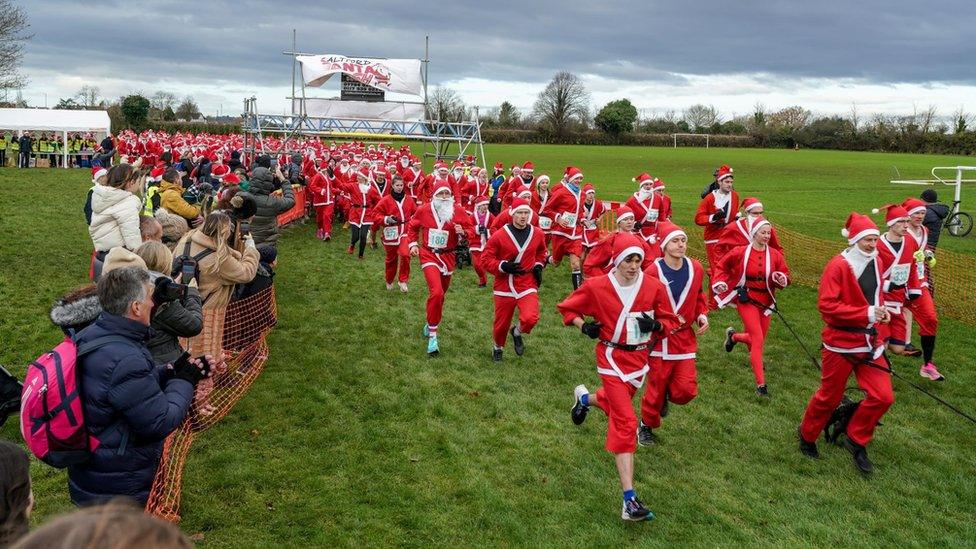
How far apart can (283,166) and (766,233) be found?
17.4 meters

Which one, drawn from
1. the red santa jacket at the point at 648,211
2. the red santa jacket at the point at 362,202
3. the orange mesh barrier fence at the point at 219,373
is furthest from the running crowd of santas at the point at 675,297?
the red santa jacket at the point at 362,202

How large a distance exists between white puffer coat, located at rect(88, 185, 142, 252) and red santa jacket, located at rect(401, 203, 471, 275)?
3707 mm

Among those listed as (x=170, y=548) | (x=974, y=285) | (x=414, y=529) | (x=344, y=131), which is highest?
(x=344, y=131)

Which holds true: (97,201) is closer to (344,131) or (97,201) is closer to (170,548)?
(170,548)

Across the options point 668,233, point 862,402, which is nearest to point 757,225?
point 668,233

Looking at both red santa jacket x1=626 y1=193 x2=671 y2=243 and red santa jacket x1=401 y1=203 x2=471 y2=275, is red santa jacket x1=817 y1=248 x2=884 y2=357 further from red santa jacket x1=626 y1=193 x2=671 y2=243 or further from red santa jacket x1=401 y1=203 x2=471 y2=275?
red santa jacket x1=626 y1=193 x2=671 y2=243

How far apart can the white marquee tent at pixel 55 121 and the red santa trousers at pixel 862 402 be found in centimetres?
3784

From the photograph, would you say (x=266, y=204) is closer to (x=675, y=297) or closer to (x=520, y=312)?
(x=520, y=312)

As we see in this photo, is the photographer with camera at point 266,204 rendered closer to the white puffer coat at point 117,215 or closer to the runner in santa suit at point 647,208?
the white puffer coat at point 117,215

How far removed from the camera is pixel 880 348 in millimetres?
6297

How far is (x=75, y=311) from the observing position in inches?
164

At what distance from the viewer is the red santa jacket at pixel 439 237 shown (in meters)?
10.1

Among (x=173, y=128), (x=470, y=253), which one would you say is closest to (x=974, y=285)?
(x=470, y=253)

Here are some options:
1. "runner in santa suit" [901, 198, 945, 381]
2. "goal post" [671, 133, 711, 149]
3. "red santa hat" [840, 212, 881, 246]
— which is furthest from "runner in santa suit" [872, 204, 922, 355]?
"goal post" [671, 133, 711, 149]
